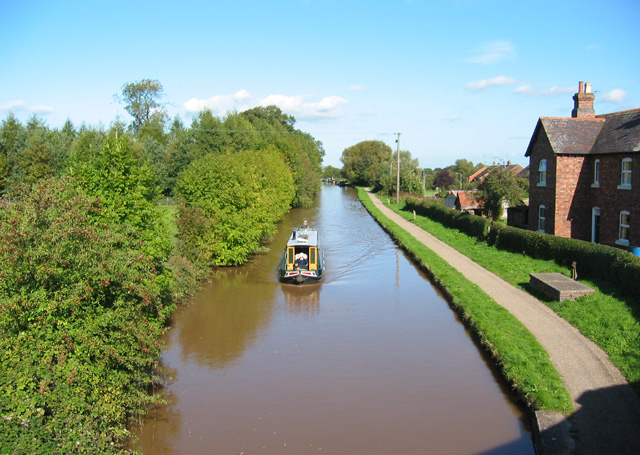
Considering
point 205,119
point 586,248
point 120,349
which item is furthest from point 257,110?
point 120,349

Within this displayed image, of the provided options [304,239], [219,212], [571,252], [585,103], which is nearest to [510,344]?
[571,252]

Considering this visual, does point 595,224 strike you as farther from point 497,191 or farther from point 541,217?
point 497,191

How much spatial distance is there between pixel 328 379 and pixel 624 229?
16.1m

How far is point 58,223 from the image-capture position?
9508 mm

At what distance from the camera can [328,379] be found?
13.4 metres

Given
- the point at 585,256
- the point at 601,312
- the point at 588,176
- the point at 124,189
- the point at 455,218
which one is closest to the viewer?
the point at 601,312

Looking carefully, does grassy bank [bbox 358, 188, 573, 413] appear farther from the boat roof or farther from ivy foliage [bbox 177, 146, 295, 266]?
ivy foliage [bbox 177, 146, 295, 266]


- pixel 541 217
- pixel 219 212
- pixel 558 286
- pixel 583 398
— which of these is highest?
pixel 219 212

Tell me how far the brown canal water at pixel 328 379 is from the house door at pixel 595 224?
29.8 feet

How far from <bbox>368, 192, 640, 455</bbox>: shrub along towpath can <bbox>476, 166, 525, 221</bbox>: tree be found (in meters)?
14.7

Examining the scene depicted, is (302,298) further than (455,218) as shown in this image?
No

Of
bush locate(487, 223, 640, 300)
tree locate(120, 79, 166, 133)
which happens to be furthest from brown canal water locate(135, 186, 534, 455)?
tree locate(120, 79, 166, 133)

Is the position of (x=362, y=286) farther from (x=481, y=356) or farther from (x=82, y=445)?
(x=82, y=445)

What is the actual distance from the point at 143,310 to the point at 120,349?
2.54 m
